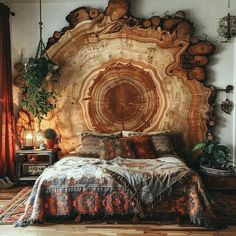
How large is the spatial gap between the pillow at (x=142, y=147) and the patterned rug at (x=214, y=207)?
96 centimetres

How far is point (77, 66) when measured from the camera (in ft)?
15.6

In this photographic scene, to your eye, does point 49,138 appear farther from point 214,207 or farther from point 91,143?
point 214,207

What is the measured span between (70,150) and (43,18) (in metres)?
2.05

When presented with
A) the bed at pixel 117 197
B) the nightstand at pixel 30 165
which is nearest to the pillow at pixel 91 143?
the nightstand at pixel 30 165

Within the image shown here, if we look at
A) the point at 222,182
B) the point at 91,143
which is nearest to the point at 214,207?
the point at 222,182

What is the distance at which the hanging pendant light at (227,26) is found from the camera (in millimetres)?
4258

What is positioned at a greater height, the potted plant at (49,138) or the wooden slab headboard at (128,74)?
the wooden slab headboard at (128,74)

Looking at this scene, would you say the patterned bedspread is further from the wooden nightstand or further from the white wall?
the white wall

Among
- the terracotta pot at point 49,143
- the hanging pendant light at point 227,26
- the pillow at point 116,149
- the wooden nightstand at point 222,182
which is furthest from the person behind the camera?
the terracotta pot at point 49,143

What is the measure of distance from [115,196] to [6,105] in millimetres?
2253

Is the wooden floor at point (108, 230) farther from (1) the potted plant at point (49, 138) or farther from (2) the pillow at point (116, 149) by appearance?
(1) the potted plant at point (49, 138)

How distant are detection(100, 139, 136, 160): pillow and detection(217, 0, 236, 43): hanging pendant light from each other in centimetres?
197

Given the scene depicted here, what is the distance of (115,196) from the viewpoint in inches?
126

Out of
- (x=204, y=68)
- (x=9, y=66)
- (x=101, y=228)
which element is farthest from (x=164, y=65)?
(x=101, y=228)
